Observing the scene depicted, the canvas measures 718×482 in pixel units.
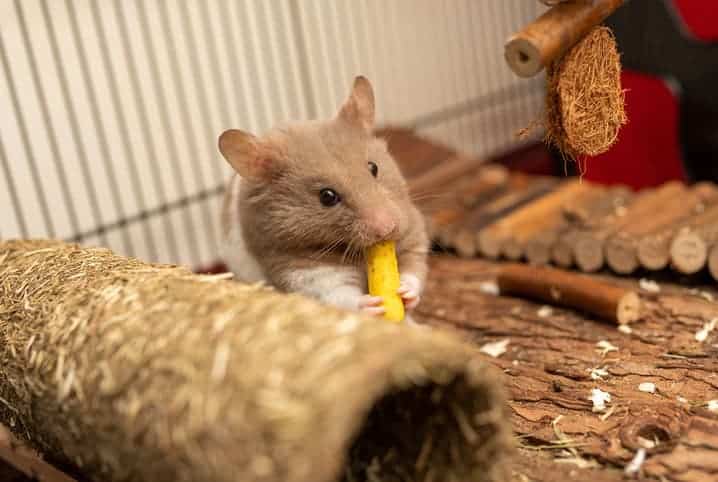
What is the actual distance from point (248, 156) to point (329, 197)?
0.98 ft

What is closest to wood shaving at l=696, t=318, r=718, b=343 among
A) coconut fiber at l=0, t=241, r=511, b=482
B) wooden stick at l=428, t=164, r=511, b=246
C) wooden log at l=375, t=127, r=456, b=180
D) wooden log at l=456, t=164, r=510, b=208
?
coconut fiber at l=0, t=241, r=511, b=482

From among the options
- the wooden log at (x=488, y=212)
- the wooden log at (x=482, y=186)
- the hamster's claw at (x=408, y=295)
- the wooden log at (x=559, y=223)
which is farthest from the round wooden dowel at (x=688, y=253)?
the wooden log at (x=482, y=186)

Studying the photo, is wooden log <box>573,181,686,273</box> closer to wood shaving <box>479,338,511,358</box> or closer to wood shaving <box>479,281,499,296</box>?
wood shaving <box>479,281,499,296</box>

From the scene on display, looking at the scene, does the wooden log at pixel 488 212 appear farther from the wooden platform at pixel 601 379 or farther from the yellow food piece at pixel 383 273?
the yellow food piece at pixel 383 273

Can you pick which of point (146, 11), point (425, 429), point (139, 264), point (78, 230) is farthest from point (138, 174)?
point (425, 429)

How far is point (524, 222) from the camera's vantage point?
4.21 m

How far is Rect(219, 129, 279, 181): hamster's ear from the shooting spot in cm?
256

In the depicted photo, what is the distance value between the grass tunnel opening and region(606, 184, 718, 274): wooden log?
187cm

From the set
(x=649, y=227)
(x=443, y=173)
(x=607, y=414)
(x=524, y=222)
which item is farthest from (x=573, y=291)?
(x=443, y=173)

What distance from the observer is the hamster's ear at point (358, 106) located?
2770 millimetres

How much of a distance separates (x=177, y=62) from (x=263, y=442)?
11.6 feet

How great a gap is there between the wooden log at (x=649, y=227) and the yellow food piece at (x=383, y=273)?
1402 millimetres

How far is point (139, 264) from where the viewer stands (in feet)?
7.56

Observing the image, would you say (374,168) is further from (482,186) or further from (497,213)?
(482,186)
